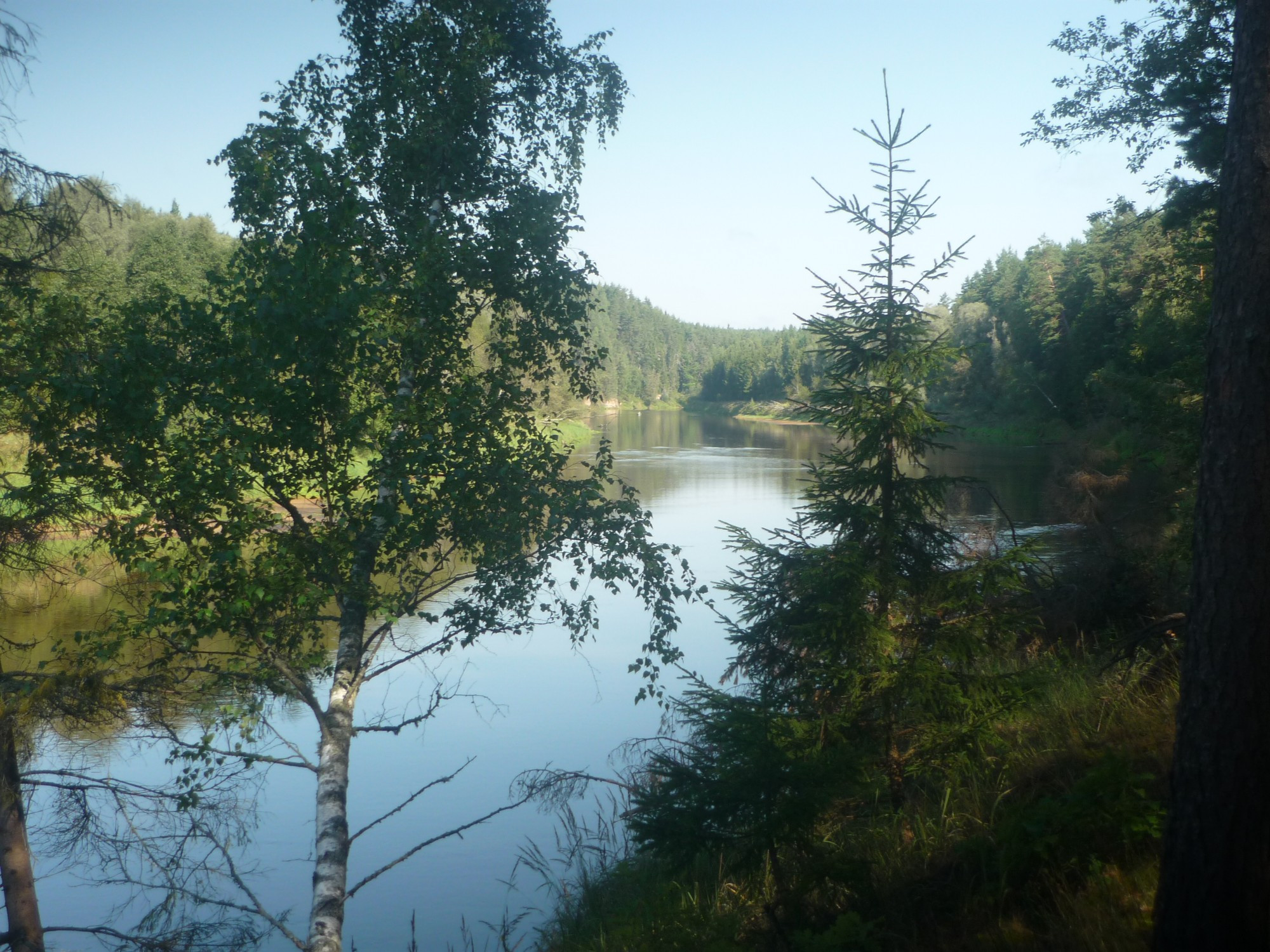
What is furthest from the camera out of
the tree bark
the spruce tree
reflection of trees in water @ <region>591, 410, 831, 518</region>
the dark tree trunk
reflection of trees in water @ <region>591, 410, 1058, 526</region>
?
reflection of trees in water @ <region>591, 410, 831, 518</region>

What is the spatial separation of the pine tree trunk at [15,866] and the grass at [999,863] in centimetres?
396

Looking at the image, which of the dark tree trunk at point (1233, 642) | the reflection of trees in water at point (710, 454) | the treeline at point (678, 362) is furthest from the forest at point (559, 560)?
the treeline at point (678, 362)

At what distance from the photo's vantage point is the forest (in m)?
3.86

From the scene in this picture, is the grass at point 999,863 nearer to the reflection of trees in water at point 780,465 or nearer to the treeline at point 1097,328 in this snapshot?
the treeline at point 1097,328

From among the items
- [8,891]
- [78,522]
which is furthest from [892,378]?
[8,891]

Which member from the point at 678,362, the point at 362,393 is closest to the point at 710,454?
the point at 362,393

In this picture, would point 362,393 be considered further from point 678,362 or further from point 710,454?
point 678,362

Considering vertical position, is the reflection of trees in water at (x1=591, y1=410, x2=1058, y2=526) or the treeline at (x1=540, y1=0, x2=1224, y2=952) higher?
the treeline at (x1=540, y1=0, x2=1224, y2=952)

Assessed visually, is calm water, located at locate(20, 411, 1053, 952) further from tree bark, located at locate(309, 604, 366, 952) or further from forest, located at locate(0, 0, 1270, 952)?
tree bark, located at locate(309, 604, 366, 952)

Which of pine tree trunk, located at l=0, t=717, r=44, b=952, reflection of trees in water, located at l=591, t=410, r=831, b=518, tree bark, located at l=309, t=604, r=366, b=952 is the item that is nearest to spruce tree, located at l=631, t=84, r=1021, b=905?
tree bark, located at l=309, t=604, r=366, b=952

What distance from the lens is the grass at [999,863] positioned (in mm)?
4059

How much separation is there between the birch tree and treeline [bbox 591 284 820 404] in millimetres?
79662

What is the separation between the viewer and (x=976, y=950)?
13.1 feet

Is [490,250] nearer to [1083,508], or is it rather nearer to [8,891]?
[8,891]
